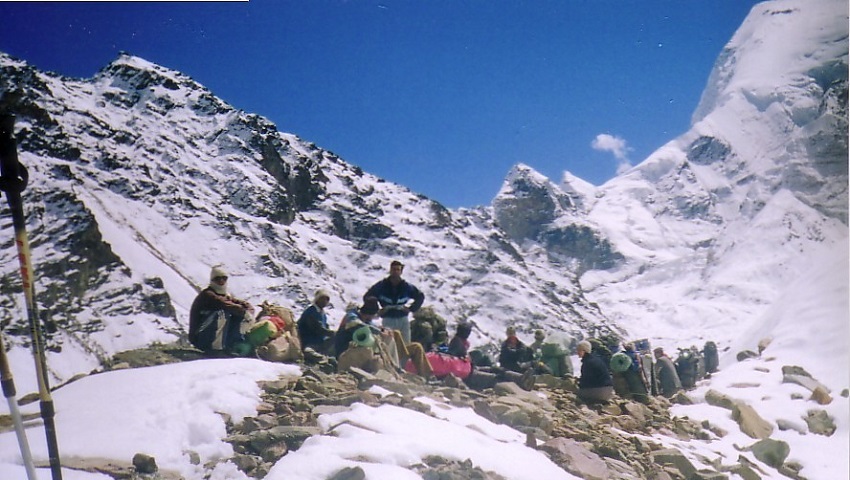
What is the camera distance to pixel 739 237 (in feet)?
260

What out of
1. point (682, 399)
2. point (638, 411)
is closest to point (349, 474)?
point (638, 411)

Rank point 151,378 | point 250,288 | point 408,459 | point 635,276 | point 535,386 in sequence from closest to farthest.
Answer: point 408,459
point 151,378
point 535,386
point 250,288
point 635,276

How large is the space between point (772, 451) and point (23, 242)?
18.8ft

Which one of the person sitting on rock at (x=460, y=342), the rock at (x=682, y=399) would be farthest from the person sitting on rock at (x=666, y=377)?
the person sitting on rock at (x=460, y=342)

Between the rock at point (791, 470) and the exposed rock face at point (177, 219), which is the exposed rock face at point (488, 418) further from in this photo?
the exposed rock face at point (177, 219)

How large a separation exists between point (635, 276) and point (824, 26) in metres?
133

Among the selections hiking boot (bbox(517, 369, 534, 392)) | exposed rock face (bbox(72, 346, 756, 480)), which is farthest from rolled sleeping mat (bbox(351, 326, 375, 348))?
hiking boot (bbox(517, 369, 534, 392))

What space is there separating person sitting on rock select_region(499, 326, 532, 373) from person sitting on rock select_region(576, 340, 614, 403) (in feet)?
3.04

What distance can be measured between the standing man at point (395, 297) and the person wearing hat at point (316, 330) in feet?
1.49

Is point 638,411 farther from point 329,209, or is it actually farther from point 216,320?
point 329,209

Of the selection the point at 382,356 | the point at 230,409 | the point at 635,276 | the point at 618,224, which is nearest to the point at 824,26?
the point at 382,356

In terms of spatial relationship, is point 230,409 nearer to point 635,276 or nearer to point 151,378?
point 151,378

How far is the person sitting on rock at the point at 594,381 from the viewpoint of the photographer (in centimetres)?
585

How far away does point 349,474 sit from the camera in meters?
2.94
